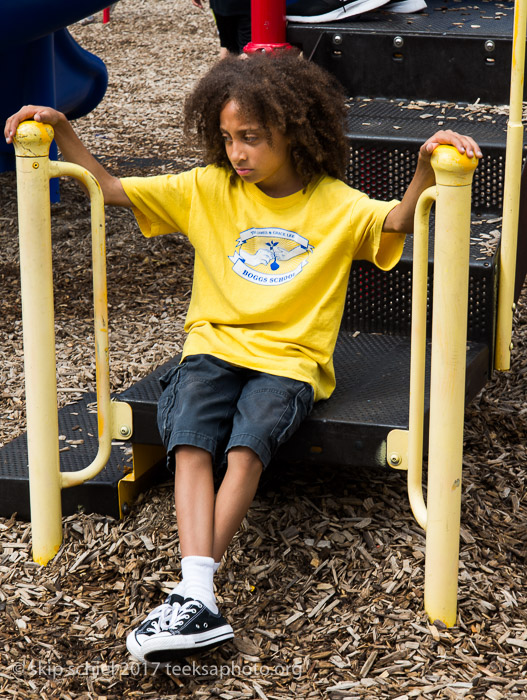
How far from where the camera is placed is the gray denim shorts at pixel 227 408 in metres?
2.40

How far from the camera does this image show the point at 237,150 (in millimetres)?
2543

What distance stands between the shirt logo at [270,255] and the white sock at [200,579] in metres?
0.76

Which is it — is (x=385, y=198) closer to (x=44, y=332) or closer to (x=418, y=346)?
(x=418, y=346)

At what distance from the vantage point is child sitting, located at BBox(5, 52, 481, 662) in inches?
94.9

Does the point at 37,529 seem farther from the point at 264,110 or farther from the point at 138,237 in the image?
the point at 138,237

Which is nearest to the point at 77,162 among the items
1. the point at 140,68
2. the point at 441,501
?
the point at 441,501

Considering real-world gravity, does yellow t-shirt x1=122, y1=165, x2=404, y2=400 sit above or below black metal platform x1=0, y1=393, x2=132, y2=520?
above

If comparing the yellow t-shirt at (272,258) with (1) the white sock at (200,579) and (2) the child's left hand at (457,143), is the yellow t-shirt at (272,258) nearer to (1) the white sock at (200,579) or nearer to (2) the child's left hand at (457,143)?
(2) the child's left hand at (457,143)

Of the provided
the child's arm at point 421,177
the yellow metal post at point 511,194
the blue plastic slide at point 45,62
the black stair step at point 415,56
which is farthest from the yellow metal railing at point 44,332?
the blue plastic slide at point 45,62

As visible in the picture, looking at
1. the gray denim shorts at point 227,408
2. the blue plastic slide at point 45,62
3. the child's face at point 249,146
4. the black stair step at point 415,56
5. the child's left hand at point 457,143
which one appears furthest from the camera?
the blue plastic slide at point 45,62

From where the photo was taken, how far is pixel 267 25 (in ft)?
13.0

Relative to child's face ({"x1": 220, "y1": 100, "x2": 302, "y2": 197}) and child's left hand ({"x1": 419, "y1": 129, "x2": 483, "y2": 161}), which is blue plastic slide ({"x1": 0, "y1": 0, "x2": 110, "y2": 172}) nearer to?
child's face ({"x1": 220, "y1": 100, "x2": 302, "y2": 197})

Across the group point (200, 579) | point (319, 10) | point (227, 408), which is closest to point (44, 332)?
point (227, 408)

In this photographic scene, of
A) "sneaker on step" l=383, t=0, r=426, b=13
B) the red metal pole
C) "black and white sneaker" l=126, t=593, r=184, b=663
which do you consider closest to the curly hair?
"black and white sneaker" l=126, t=593, r=184, b=663
